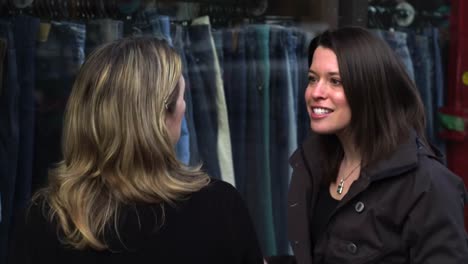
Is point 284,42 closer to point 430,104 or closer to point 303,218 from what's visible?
point 430,104

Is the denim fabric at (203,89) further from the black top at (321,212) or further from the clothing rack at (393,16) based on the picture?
the black top at (321,212)

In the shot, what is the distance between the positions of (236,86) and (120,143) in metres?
2.02

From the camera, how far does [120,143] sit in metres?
1.66

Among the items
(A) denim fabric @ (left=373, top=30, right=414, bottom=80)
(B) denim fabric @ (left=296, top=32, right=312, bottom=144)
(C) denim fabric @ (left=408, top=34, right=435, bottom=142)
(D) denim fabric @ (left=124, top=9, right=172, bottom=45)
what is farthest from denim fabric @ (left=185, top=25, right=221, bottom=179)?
(C) denim fabric @ (left=408, top=34, right=435, bottom=142)

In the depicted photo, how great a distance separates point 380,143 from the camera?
2.15 metres

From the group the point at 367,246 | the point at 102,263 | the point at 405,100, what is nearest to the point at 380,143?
the point at 405,100

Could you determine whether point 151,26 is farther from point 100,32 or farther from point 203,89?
point 203,89

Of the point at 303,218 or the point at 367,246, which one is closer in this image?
the point at 367,246

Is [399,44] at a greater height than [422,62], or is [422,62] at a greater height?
[399,44]

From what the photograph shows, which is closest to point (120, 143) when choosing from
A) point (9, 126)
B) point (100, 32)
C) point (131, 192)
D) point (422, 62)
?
point (131, 192)

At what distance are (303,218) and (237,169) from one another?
146 cm

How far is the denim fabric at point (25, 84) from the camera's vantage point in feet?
10.5

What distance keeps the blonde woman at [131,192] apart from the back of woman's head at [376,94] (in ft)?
2.04

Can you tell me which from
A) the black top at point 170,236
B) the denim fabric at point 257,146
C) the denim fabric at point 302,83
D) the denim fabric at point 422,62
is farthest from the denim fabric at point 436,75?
the black top at point 170,236
